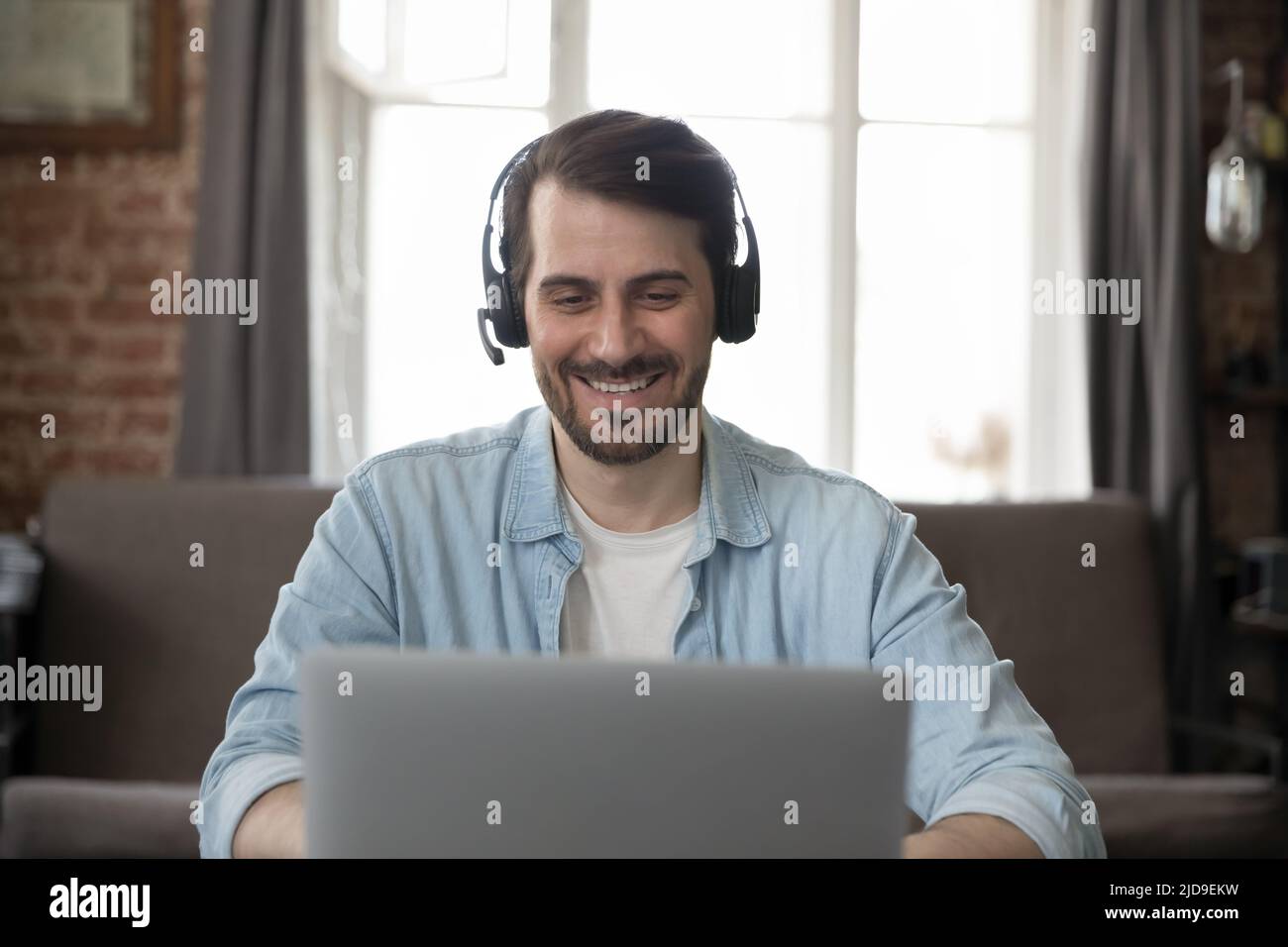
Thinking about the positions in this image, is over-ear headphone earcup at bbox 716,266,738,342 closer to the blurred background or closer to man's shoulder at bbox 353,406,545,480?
man's shoulder at bbox 353,406,545,480

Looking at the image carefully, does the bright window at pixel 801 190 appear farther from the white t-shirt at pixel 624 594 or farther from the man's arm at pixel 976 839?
the man's arm at pixel 976 839

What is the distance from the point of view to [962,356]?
77.9 inches

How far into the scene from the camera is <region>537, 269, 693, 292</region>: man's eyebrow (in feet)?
2.29

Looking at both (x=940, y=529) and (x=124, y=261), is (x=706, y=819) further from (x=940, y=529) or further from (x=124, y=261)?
(x=124, y=261)

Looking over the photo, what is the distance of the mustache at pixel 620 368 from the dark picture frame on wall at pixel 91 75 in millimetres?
1542

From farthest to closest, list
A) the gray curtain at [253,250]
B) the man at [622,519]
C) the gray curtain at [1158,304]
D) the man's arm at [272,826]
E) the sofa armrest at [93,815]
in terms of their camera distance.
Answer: the gray curtain at [1158,304], the gray curtain at [253,250], the sofa armrest at [93,815], the man at [622,519], the man's arm at [272,826]

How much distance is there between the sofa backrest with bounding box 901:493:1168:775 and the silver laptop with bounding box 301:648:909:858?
0.32 m

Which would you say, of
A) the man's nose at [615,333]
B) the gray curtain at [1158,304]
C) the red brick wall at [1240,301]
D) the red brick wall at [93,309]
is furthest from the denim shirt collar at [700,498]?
the red brick wall at [1240,301]

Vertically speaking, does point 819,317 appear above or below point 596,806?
above

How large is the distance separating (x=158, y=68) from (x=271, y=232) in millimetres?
490

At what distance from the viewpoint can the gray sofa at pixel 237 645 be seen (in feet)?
2.64

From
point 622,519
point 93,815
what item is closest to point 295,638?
point 622,519

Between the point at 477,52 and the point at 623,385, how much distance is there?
2.27ft
